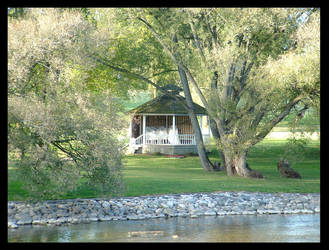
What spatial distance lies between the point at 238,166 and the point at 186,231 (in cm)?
886

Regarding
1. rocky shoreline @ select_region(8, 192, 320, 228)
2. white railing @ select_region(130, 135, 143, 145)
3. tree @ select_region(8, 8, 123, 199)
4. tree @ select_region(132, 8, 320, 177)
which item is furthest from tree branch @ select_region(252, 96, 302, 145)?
white railing @ select_region(130, 135, 143, 145)

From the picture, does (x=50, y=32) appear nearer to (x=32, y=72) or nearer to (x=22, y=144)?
(x=32, y=72)

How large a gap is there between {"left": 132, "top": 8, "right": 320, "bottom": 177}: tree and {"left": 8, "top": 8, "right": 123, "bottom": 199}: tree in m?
6.91

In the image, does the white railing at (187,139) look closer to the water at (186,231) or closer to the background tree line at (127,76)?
the background tree line at (127,76)

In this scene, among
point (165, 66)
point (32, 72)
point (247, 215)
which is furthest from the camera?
point (165, 66)

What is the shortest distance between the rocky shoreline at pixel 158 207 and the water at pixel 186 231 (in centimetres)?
48

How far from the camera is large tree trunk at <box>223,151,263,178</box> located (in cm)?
2155

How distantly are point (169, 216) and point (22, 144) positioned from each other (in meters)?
5.43

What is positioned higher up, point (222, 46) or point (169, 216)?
point (222, 46)

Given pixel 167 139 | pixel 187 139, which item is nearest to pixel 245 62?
pixel 187 139

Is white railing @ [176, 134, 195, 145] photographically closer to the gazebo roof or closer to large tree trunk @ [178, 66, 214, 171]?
the gazebo roof
